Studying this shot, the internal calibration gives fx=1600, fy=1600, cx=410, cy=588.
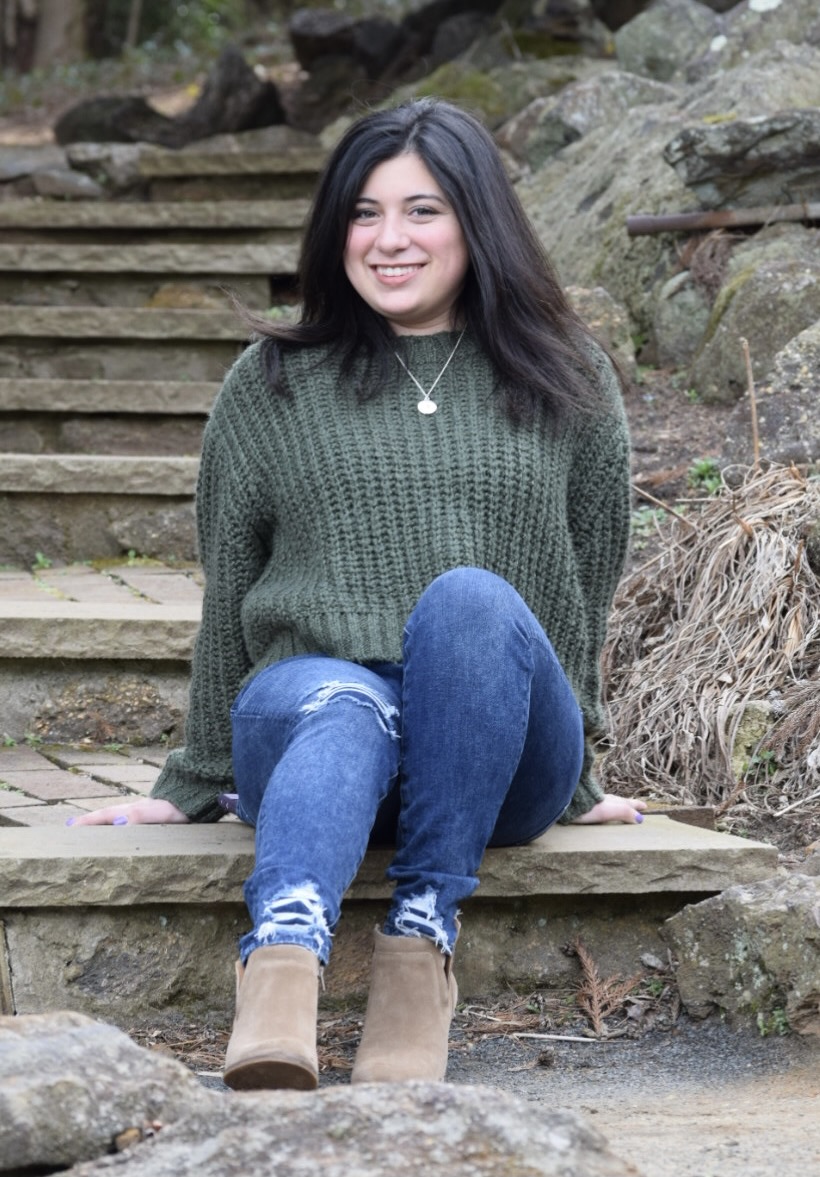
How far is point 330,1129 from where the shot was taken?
146 cm

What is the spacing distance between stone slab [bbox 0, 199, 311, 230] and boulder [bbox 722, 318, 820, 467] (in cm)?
309

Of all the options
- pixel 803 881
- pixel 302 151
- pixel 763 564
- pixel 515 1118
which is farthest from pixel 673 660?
pixel 302 151

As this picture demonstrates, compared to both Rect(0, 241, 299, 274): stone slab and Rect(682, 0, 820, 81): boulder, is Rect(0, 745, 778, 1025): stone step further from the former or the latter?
Rect(682, 0, 820, 81): boulder

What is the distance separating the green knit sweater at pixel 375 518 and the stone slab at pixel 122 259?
151 inches

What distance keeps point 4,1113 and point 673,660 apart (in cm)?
221

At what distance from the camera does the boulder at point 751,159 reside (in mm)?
4789

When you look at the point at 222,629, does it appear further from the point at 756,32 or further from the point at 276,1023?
the point at 756,32

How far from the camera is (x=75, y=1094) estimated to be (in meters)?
1.47

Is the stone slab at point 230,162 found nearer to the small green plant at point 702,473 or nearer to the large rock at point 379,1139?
the small green plant at point 702,473

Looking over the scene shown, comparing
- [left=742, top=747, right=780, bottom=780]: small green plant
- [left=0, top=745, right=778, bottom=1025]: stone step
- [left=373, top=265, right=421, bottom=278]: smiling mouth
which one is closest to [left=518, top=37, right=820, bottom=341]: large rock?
[left=742, top=747, right=780, bottom=780]: small green plant

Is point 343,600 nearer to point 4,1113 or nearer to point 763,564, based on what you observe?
point 4,1113

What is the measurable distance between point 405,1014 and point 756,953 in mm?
512

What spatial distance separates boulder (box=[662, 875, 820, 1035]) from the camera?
7.04 ft

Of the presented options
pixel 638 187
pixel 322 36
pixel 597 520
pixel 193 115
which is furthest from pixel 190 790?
pixel 322 36
